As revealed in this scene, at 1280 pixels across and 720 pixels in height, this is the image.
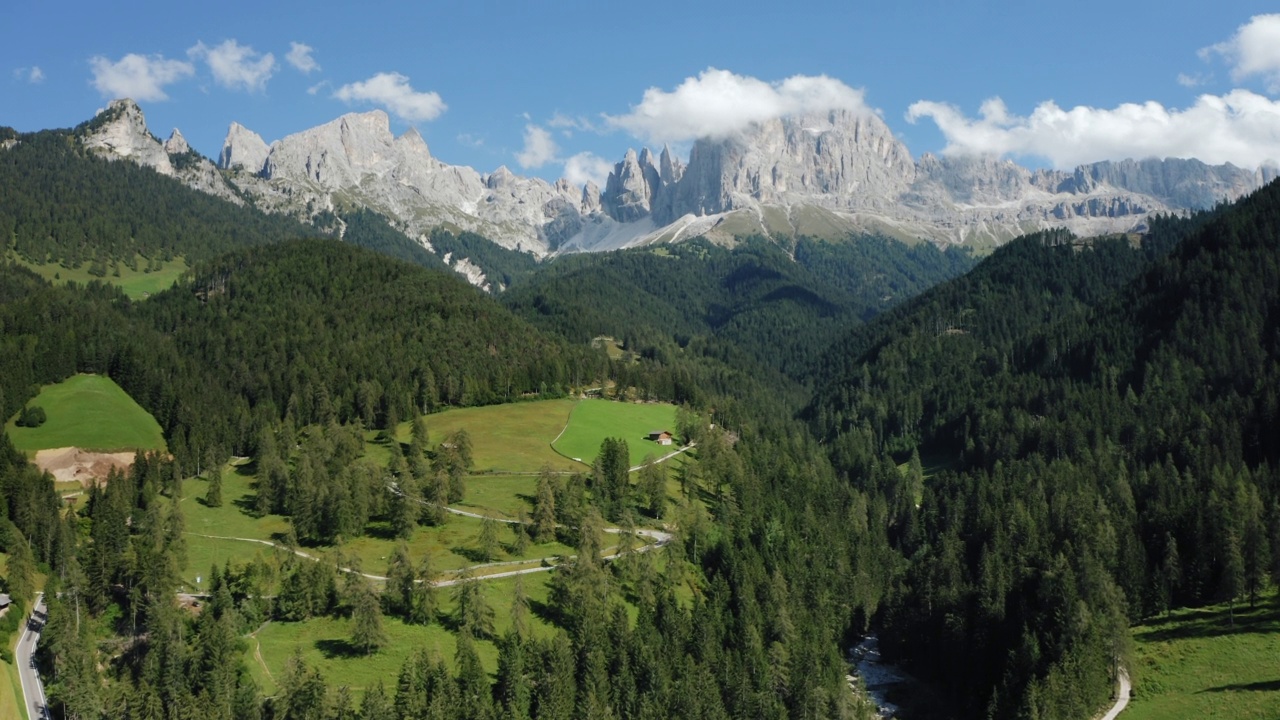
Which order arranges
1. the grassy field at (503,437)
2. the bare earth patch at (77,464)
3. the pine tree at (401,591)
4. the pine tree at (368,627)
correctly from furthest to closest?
1. the grassy field at (503,437)
2. the bare earth patch at (77,464)
3. the pine tree at (401,591)
4. the pine tree at (368,627)

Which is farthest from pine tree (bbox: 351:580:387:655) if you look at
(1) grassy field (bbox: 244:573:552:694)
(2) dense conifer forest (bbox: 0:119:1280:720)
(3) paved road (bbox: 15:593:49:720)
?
(3) paved road (bbox: 15:593:49:720)

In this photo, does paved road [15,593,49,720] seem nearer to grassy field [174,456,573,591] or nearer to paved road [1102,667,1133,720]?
grassy field [174,456,573,591]

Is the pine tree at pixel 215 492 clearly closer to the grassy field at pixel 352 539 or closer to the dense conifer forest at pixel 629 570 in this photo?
the dense conifer forest at pixel 629 570

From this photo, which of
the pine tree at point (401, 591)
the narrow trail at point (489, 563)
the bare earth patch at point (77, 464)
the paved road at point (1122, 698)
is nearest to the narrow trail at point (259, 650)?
the narrow trail at point (489, 563)

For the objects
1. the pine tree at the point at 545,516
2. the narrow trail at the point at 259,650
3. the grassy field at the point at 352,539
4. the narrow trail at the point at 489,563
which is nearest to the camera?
the narrow trail at the point at 259,650

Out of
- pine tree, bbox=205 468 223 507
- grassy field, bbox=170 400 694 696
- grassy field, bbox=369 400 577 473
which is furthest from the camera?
grassy field, bbox=369 400 577 473
